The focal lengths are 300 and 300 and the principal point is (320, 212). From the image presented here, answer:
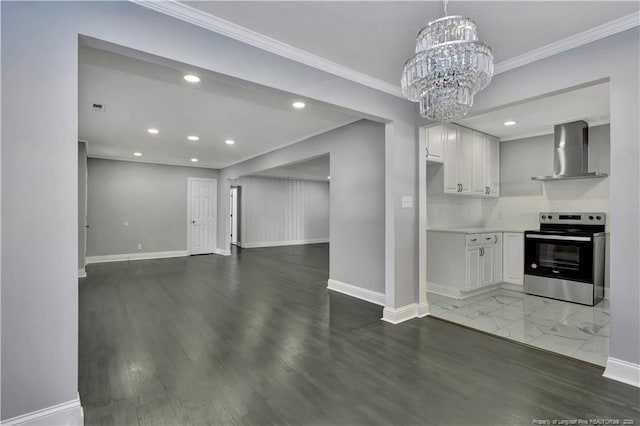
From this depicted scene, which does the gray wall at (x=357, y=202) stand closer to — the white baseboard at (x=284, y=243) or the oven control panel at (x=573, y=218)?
the oven control panel at (x=573, y=218)

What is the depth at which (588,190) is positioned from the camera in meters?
4.63

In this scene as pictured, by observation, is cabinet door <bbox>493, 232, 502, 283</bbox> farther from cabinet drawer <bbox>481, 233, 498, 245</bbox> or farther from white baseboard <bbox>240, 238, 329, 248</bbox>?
white baseboard <bbox>240, 238, 329, 248</bbox>

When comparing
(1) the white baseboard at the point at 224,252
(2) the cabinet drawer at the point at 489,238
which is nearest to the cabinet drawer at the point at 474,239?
(2) the cabinet drawer at the point at 489,238

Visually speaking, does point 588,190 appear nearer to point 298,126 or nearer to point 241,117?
point 298,126

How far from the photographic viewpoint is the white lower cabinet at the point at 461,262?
14.1ft

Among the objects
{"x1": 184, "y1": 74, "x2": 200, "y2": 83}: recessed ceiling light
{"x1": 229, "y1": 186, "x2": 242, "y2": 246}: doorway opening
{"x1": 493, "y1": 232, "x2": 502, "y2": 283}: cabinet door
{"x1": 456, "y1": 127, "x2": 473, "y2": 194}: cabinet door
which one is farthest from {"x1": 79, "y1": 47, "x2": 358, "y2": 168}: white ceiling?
{"x1": 229, "y1": 186, "x2": 242, "y2": 246}: doorway opening

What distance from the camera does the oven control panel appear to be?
4.45m

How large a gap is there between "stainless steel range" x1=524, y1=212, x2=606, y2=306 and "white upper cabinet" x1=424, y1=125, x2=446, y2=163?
6.09 feet

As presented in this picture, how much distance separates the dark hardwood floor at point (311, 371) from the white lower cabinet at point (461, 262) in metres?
1.12

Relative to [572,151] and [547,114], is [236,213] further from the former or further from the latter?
[572,151]

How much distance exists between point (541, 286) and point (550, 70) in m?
3.22

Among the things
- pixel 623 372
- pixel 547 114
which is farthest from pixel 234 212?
pixel 623 372

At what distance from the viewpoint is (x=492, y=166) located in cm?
546

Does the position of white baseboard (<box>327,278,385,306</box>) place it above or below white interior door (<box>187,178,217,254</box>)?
below
